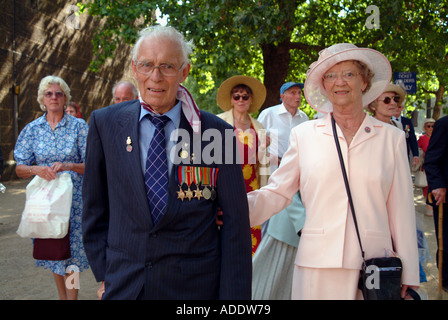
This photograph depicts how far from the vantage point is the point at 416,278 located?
8.58ft

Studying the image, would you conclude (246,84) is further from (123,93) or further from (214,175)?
(214,175)

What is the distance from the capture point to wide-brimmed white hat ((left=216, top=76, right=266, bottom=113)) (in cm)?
590

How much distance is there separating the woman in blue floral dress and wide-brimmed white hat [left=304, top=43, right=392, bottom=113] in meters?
2.59

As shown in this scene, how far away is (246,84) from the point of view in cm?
597

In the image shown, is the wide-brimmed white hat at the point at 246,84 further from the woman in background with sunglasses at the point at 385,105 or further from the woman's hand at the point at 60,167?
the woman's hand at the point at 60,167

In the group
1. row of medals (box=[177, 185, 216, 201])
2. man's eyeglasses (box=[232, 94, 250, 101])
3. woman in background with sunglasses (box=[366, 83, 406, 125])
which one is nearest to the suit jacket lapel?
row of medals (box=[177, 185, 216, 201])

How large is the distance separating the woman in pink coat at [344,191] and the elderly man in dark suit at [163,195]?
58 cm

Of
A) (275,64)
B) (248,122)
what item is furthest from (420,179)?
(248,122)

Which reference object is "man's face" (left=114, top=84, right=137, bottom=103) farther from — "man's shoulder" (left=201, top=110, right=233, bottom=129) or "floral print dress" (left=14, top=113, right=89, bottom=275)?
"man's shoulder" (left=201, top=110, right=233, bottom=129)

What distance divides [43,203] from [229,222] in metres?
2.77

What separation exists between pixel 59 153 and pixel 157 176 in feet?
9.14

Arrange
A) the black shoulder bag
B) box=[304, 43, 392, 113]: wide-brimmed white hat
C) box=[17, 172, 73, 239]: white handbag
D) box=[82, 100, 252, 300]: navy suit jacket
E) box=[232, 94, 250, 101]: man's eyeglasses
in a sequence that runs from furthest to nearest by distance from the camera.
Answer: box=[232, 94, 250, 101]: man's eyeglasses < box=[17, 172, 73, 239]: white handbag < box=[304, 43, 392, 113]: wide-brimmed white hat < the black shoulder bag < box=[82, 100, 252, 300]: navy suit jacket

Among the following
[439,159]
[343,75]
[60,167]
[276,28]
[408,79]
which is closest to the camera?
[343,75]
